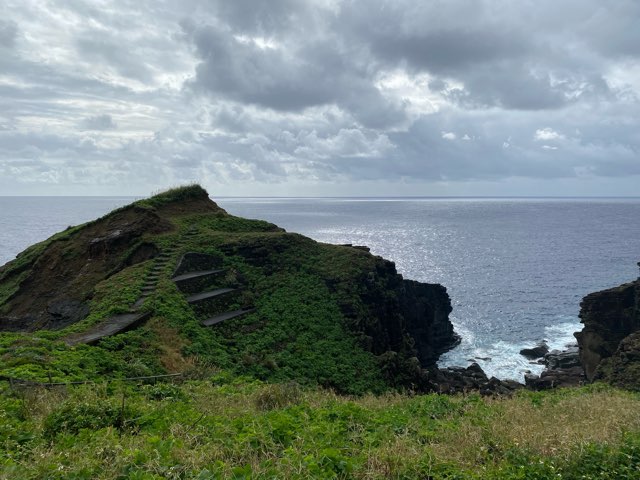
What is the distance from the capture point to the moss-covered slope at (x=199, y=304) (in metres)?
18.5

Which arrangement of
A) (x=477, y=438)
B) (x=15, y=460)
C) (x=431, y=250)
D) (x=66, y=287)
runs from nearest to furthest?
(x=15, y=460)
(x=477, y=438)
(x=66, y=287)
(x=431, y=250)

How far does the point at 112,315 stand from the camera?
2133cm

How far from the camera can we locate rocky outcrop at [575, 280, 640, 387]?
131ft

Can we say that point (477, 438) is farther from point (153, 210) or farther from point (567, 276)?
point (567, 276)

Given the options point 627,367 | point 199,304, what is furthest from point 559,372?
point 199,304

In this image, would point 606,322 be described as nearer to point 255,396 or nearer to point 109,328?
point 255,396

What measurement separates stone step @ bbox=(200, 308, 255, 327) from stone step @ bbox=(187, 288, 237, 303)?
1.37 m

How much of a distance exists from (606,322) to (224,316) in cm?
3672

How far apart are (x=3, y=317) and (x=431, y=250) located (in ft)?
365

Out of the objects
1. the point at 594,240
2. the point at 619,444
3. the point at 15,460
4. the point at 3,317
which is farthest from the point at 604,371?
the point at 594,240

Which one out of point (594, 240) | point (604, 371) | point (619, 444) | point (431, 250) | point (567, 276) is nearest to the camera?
point (619, 444)

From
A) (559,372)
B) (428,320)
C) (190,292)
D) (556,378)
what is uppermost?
(190,292)

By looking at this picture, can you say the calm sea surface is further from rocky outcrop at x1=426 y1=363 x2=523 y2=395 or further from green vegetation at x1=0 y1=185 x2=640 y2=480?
green vegetation at x1=0 y1=185 x2=640 y2=480

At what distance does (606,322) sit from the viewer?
41.5 meters
